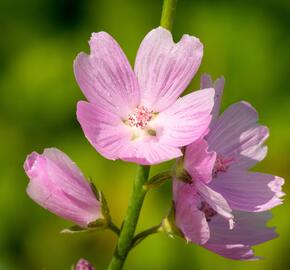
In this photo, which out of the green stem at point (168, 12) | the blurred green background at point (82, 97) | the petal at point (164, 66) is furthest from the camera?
the blurred green background at point (82, 97)

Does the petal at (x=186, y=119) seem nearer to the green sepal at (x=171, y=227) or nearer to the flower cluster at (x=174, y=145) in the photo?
the flower cluster at (x=174, y=145)

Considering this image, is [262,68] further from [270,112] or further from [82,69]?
[82,69]

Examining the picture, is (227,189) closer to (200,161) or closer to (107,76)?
(200,161)

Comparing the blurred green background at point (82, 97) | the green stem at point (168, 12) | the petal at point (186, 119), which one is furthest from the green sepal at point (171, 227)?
the blurred green background at point (82, 97)

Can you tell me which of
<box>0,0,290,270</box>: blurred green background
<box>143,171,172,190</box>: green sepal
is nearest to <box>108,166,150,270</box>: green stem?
<box>143,171,172,190</box>: green sepal

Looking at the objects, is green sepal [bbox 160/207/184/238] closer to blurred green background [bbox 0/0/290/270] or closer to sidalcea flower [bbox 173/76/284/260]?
sidalcea flower [bbox 173/76/284/260]

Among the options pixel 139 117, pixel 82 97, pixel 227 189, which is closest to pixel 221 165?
pixel 227 189

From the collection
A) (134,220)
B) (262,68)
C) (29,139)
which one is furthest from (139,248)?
(134,220)
